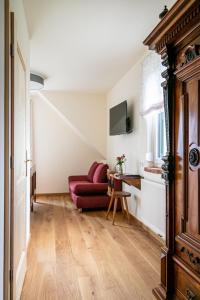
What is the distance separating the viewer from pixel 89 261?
2590 millimetres

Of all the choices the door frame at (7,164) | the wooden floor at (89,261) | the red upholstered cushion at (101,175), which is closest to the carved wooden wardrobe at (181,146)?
the wooden floor at (89,261)

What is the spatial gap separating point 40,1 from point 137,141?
238 centimetres

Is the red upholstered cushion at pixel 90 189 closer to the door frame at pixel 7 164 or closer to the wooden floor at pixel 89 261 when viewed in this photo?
the wooden floor at pixel 89 261

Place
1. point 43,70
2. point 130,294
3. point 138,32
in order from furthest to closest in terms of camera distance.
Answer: point 43,70, point 138,32, point 130,294

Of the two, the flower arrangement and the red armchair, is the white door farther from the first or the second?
the flower arrangement

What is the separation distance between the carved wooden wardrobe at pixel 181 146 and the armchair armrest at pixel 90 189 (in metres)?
3.09

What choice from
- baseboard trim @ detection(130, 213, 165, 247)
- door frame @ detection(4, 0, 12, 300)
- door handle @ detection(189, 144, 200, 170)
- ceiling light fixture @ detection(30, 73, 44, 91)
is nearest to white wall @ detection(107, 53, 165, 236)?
baseboard trim @ detection(130, 213, 165, 247)

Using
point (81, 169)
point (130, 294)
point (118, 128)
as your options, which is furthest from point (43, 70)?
point (130, 294)

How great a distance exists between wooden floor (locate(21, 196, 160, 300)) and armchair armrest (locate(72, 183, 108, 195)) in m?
0.60

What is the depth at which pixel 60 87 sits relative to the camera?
5.77 meters

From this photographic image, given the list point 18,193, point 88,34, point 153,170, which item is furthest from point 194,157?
point 88,34

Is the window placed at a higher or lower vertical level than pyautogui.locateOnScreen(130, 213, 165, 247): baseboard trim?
higher

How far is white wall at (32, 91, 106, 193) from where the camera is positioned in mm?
6215

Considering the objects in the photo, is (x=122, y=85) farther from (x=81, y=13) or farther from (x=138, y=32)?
(x=81, y=13)
